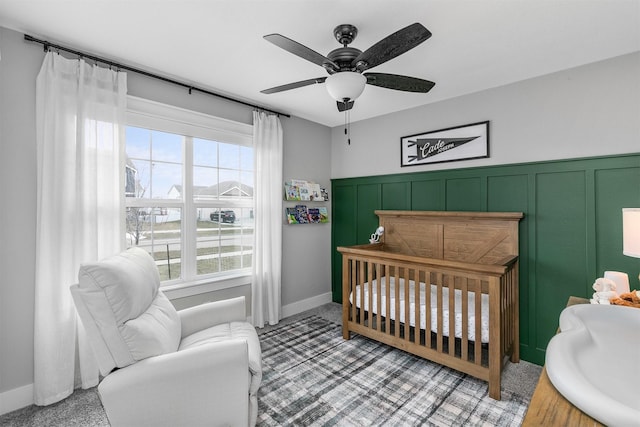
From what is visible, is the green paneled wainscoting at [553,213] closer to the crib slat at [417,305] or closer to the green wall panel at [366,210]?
the green wall panel at [366,210]

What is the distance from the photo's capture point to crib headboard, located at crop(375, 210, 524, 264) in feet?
8.64

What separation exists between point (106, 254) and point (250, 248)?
136 cm

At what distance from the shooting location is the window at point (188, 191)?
2.49 meters

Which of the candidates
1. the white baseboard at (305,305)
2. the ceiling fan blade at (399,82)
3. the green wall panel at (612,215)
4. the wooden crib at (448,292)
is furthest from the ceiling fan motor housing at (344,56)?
the white baseboard at (305,305)

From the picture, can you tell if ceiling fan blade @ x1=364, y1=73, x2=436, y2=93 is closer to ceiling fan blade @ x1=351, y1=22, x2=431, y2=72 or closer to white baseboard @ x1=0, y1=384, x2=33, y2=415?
ceiling fan blade @ x1=351, y1=22, x2=431, y2=72

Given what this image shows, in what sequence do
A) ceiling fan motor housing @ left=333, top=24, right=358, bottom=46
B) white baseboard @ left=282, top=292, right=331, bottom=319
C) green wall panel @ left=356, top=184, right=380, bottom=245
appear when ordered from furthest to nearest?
1. green wall panel @ left=356, top=184, right=380, bottom=245
2. white baseboard @ left=282, top=292, right=331, bottom=319
3. ceiling fan motor housing @ left=333, top=24, right=358, bottom=46

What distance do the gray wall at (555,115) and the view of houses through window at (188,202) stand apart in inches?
77.5

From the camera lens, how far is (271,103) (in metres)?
3.18

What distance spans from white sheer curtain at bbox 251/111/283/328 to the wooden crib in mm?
830

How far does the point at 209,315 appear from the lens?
82.0 inches

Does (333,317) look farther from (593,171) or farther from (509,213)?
(593,171)

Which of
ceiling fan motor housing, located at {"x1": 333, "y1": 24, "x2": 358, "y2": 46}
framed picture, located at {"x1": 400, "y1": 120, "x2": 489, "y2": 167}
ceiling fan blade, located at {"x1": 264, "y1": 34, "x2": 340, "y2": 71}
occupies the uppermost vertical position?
ceiling fan motor housing, located at {"x1": 333, "y1": 24, "x2": 358, "y2": 46}

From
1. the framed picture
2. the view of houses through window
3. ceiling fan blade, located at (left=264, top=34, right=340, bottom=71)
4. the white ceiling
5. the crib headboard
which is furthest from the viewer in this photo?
the framed picture

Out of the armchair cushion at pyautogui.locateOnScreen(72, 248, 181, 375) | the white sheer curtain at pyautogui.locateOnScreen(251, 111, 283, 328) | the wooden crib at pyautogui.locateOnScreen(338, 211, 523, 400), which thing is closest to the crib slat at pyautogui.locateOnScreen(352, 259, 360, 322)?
the wooden crib at pyautogui.locateOnScreen(338, 211, 523, 400)
